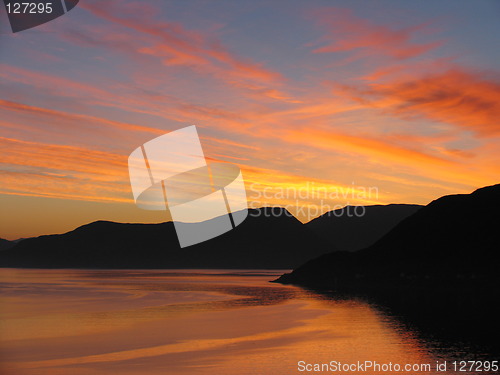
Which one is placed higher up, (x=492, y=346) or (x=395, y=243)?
(x=492, y=346)

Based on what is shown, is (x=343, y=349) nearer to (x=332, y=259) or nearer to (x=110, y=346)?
(x=110, y=346)

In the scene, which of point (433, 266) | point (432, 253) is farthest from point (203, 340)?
point (432, 253)

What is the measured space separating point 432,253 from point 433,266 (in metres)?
8.95

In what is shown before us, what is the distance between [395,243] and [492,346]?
12565cm

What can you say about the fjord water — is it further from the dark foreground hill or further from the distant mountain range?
the distant mountain range

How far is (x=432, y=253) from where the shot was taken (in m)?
162

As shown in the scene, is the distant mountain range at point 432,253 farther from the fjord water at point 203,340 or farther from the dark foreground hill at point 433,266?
the fjord water at point 203,340

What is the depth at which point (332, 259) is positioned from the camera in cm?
18350

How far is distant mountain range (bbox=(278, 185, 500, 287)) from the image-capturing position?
150 metres

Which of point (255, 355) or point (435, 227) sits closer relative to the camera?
point (255, 355)

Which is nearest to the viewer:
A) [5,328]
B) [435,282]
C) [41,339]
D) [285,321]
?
[41,339]

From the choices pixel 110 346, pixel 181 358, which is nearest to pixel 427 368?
pixel 181 358

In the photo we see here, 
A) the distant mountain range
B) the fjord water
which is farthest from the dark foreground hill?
the fjord water

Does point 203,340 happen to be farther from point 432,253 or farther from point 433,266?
point 432,253
